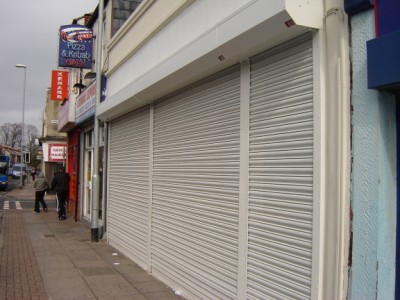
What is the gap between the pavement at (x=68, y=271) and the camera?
254 inches

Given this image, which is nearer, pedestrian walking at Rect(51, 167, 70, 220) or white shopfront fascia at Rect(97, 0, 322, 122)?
white shopfront fascia at Rect(97, 0, 322, 122)

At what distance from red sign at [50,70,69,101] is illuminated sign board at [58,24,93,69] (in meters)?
7.21

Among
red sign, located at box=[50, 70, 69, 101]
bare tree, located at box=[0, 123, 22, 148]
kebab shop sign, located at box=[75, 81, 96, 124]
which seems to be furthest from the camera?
bare tree, located at box=[0, 123, 22, 148]

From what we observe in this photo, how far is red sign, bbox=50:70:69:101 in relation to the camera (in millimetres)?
20922

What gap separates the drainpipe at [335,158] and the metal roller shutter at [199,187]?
150 cm

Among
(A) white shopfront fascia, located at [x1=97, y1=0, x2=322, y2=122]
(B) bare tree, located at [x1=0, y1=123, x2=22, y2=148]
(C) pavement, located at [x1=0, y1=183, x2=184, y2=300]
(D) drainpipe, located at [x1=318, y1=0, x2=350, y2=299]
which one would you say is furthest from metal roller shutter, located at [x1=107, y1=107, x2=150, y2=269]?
(B) bare tree, located at [x1=0, y1=123, x2=22, y2=148]

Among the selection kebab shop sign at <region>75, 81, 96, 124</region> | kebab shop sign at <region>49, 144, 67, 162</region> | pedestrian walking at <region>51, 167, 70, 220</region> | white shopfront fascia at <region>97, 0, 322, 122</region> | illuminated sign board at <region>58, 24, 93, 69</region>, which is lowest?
pedestrian walking at <region>51, 167, 70, 220</region>

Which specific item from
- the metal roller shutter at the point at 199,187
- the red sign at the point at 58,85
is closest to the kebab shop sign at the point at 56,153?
the red sign at the point at 58,85

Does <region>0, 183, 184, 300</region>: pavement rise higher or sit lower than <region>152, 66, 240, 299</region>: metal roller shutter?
lower

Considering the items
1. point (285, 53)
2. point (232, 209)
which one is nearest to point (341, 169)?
point (285, 53)

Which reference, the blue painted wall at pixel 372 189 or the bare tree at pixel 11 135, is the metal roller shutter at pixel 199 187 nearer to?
the blue painted wall at pixel 372 189

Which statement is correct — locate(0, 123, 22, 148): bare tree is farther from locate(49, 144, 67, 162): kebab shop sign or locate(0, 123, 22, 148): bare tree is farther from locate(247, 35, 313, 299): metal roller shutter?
locate(247, 35, 313, 299): metal roller shutter

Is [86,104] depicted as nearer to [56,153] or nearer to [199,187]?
[199,187]

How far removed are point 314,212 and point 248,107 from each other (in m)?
1.51
